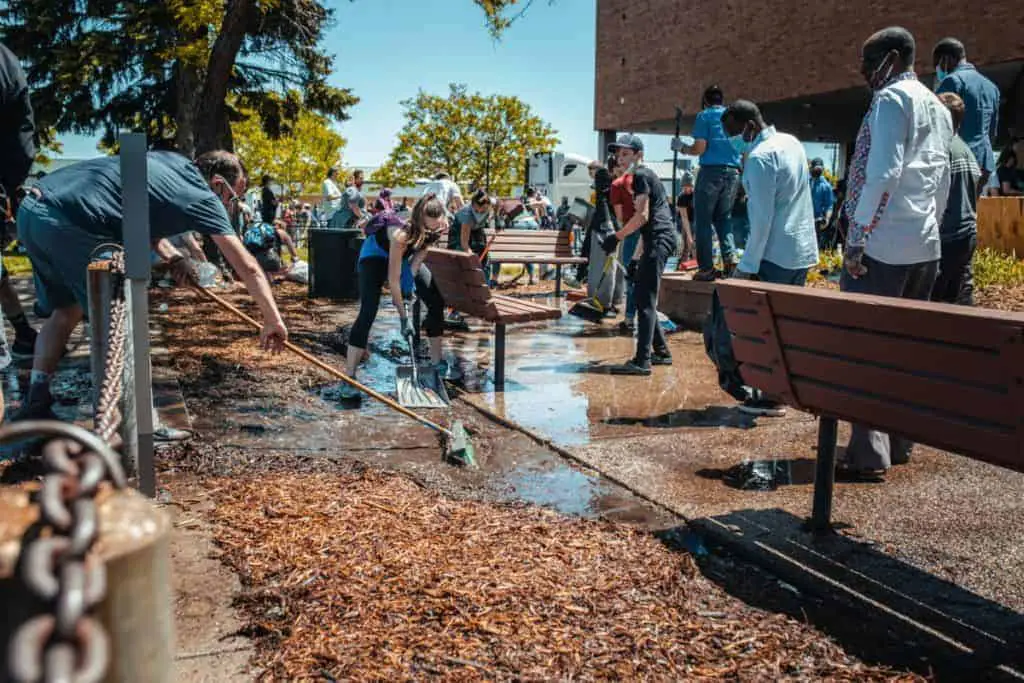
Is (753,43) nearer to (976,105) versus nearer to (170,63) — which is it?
(170,63)

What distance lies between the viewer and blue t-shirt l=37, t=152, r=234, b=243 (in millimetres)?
4285

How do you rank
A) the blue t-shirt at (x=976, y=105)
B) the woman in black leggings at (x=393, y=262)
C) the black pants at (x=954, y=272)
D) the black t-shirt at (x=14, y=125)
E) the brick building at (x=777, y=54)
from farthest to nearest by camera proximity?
1. the brick building at (x=777, y=54)
2. the woman in black leggings at (x=393, y=262)
3. the blue t-shirt at (x=976, y=105)
4. the black pants at (x=954, y=272)
5. the black t-shirt at (x=14, y=125)

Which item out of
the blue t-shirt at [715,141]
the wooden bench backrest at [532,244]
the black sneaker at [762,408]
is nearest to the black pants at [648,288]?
the black sneaker at [762,408]

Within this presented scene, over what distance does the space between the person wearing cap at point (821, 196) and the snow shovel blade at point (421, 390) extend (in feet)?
42.2

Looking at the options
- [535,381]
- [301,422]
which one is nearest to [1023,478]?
[535,381]

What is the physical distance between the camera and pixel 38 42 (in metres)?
20.1

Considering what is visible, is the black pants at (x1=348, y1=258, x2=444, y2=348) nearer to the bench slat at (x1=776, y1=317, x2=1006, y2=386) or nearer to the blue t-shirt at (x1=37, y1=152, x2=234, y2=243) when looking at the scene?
the blue t-shirt at (x1=37, y1=152, x2=234, y2=243)

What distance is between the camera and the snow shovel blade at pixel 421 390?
6.19 m

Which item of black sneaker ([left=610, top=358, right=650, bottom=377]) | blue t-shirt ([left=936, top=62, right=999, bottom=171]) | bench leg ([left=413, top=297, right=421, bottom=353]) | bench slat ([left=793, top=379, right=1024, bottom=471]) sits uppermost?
blue t-shirt ([left=936, top=62, right=999, bottom=171])

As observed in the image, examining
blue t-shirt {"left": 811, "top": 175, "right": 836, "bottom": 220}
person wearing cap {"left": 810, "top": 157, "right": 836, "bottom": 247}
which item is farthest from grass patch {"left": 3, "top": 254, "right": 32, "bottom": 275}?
blue t-shirt {"left": 811, "top": 175, "right": 836, "bottom": 220}

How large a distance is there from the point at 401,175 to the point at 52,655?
4908 cm

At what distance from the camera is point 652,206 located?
7.66m

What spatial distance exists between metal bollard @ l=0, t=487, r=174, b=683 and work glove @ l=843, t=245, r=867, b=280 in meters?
4.09

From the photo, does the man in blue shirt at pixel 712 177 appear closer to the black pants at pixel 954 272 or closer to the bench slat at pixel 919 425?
the black pants at pixel 954 272
